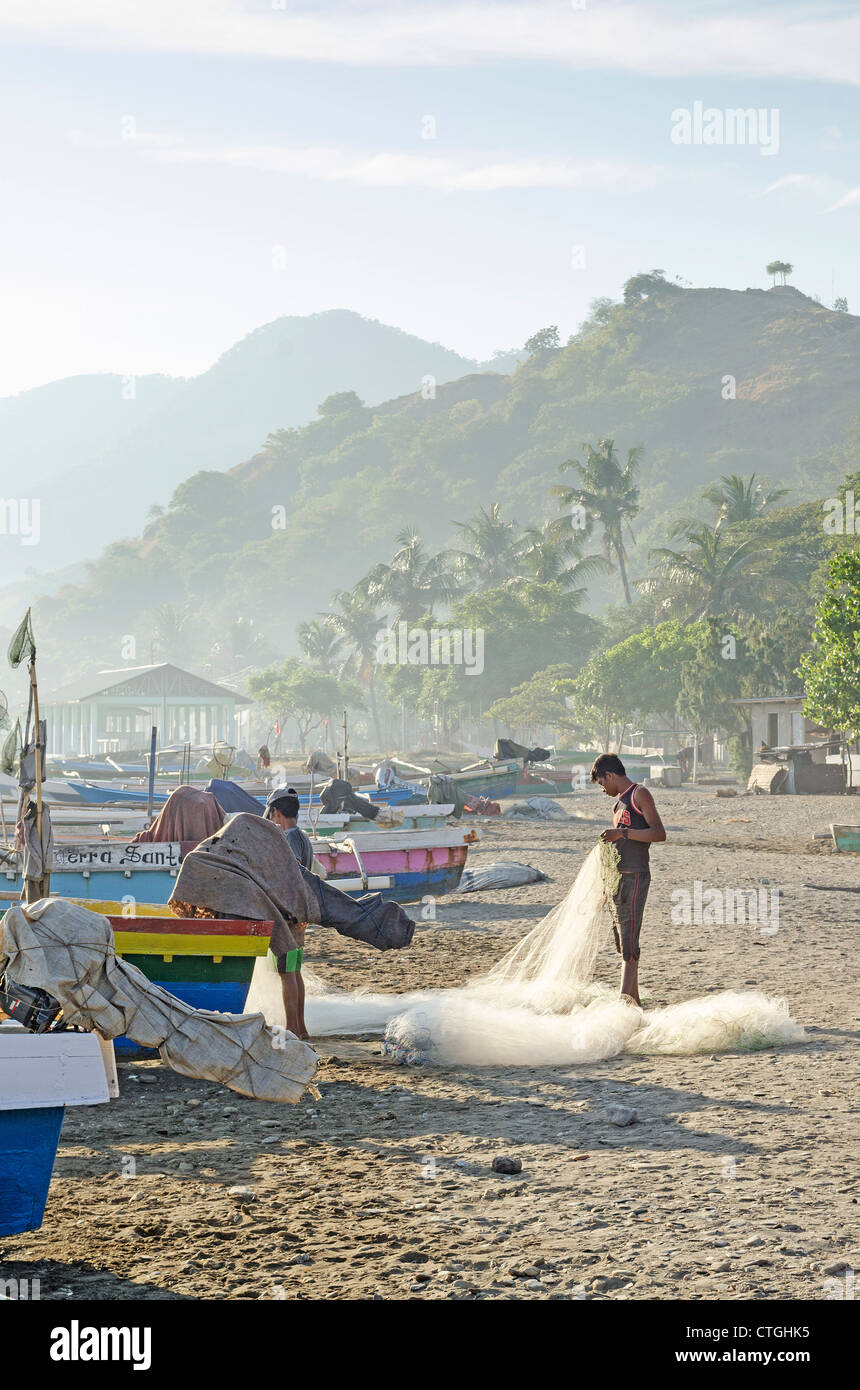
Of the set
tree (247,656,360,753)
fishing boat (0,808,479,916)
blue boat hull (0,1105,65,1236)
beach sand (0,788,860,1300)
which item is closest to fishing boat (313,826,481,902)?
fishing boat (0,808,479,916)

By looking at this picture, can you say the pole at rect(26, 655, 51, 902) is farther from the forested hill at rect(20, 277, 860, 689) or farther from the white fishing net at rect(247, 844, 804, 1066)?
the forested hill at rect(20, 277, 860, 689)

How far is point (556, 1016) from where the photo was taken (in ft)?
30.8

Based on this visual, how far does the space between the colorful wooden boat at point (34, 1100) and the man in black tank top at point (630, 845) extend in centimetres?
474

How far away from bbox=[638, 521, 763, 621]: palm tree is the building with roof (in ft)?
94.9

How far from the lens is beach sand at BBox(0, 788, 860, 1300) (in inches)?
198

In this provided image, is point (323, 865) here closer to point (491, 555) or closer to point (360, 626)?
Answer: point (491, 555)

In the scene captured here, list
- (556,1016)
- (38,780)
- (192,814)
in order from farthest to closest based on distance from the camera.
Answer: (192,814)
(556,1016)
(38,780)

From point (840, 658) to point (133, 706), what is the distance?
66455 mm

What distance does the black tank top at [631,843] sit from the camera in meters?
9.20

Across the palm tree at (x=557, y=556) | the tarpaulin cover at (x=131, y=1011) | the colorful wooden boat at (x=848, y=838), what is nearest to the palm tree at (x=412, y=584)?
the palm tree at (x=557, y=556)

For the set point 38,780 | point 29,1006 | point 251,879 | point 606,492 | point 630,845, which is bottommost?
point 29,1006

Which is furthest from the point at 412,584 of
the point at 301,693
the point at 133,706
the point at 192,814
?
the point at 192,814

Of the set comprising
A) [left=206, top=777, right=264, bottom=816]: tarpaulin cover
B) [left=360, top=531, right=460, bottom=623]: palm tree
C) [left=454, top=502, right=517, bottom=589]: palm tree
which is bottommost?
[left=206, top=777, right=264, bottom=816]: tarpaulin cover
